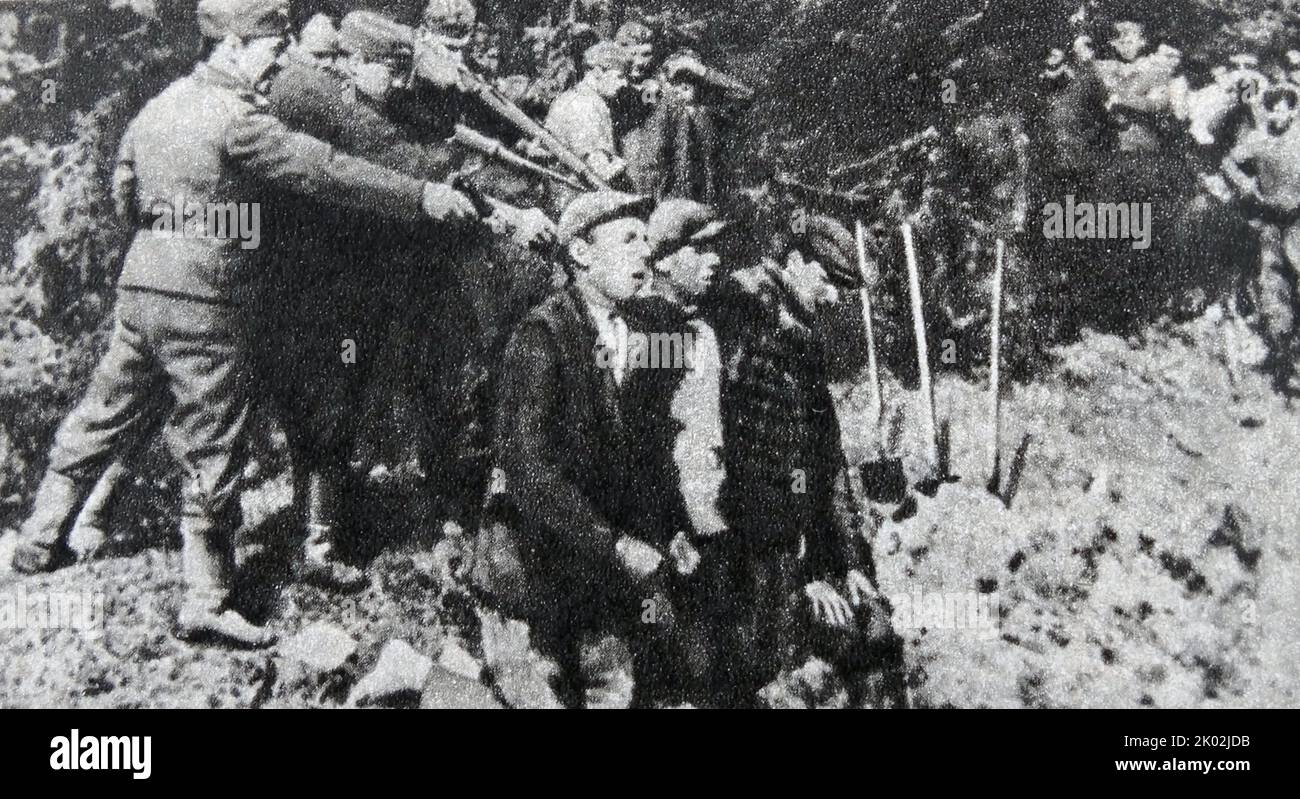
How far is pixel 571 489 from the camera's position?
11.2ft

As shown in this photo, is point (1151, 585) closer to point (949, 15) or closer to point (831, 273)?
point (831, 273)

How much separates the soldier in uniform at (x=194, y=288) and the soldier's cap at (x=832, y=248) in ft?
4.67

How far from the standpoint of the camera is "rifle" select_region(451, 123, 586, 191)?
3.63 metres

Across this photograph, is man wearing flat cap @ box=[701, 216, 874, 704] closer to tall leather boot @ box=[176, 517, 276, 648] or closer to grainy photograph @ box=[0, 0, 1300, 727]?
grainy photograph @ box=[0, 0, 1300, 727]

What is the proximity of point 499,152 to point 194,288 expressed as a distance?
1.35 metres

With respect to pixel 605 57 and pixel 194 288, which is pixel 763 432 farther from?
pixel 194 288

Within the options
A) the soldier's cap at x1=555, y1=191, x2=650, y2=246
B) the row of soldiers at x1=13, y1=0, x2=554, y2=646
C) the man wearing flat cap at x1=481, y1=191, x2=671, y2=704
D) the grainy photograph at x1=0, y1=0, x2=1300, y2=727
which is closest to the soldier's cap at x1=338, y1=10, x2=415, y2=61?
the grainy photograph at x1=0, y1=0, x2=1300, y2=727

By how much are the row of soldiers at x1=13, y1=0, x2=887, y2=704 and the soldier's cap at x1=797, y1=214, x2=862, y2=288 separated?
0.02 m
